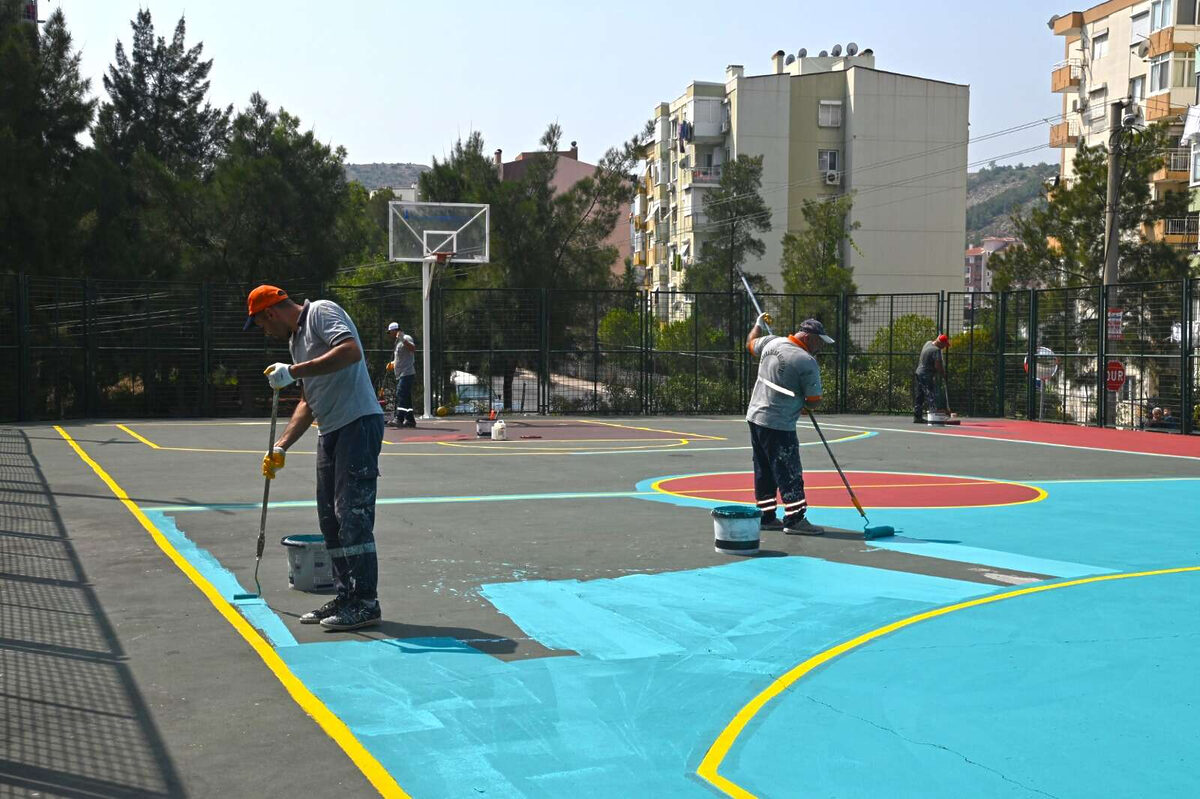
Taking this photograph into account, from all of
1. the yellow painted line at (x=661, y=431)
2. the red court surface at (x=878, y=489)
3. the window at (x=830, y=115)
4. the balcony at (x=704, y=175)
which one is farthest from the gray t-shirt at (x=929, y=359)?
the balcony at (x=704, y=175)

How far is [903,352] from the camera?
2956 centimetres

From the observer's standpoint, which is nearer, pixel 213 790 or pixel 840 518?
pixel 213 790

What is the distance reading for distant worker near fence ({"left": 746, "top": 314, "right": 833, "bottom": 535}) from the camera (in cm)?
1052

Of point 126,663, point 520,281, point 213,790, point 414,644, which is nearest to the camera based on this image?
point 213,790

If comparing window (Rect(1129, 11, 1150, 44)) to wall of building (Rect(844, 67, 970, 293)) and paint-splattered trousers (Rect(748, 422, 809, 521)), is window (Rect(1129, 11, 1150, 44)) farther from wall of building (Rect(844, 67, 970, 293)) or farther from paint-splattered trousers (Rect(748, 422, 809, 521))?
paint-splattered trousers (Rect(748, 422, 809, 521))

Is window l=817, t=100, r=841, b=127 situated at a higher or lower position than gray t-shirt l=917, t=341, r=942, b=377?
higher

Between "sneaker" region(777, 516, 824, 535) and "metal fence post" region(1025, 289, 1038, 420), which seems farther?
"metal fence post" region(1025, 289, 1038, 420)

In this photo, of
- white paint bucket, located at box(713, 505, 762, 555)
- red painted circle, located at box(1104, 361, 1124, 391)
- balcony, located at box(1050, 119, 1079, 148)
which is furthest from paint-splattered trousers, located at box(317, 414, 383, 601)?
balcony, located at box(1050, 119, 1079, 148)

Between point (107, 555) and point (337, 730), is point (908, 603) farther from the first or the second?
point (107, 555)

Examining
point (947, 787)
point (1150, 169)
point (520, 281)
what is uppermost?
point (1150, 169)

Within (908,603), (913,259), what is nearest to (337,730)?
(908,603)

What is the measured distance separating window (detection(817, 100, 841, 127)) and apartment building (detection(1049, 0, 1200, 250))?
11484mm

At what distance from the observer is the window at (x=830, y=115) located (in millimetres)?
65250

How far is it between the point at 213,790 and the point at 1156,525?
9999mm
